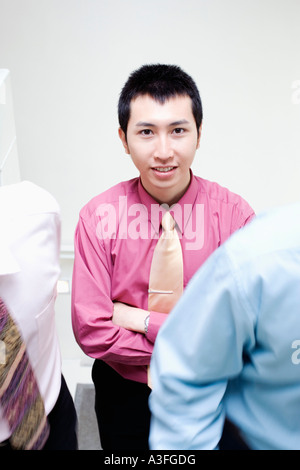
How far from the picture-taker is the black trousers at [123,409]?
144cm

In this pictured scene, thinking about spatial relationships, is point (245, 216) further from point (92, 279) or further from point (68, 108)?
point (68, 108)

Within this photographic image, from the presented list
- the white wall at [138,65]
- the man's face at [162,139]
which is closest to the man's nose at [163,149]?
the man's face at [162,139]

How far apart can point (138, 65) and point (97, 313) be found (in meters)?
1.43

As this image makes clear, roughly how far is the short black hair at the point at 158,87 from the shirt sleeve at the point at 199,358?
2.50 ft

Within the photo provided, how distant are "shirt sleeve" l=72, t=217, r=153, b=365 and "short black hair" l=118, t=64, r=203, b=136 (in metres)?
0.42

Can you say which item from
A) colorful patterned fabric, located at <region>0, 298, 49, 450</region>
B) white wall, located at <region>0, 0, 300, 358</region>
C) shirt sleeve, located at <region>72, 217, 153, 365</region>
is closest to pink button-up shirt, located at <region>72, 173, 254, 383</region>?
shirt sleeve, located at <region>72, 217, 153, 365</region>

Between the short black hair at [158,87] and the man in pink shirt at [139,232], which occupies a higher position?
the short black hair at [158,87]

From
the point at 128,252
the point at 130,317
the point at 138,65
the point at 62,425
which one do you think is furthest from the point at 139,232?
the point at 138,65

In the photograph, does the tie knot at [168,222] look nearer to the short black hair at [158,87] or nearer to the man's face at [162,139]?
the man's face at [162,139]

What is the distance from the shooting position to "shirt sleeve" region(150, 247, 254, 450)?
0.72 m

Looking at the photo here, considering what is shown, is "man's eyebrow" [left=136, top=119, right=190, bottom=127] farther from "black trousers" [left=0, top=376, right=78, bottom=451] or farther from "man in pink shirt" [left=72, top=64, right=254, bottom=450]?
"black trousers" [left=0, top=376, right=78, bottom=451]

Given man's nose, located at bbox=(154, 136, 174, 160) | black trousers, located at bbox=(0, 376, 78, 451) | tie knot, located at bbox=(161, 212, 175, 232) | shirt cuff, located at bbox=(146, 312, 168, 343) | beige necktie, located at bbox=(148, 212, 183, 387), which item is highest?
man's nose, located at bbox=(154, 136, 174, 160)

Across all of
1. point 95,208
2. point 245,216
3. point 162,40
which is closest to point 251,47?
point 162,40

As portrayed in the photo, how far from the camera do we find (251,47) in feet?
7.00
